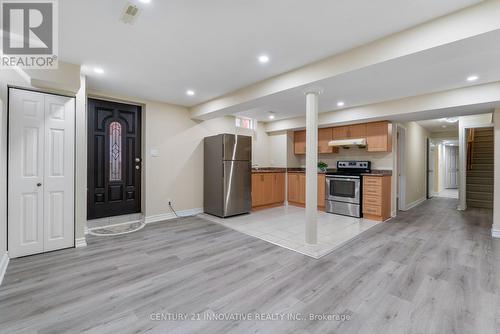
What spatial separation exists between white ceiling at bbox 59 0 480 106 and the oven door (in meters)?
2.39

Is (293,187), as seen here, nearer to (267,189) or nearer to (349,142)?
(267,189)

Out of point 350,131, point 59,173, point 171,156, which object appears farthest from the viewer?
point 350,131

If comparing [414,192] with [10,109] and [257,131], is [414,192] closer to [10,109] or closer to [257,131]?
[257,131]

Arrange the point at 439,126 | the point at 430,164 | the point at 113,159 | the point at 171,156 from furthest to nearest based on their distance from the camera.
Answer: the point at 430,164 < the point at 439,126 < the point at 171,156 < the point at 113,159

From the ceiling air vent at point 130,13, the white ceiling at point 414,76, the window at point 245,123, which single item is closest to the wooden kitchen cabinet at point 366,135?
the white ceiling at point 414,76

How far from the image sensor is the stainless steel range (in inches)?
194

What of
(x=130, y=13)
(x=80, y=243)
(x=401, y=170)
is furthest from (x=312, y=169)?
(x=401, y=170)

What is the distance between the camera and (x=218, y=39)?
7.81 feet

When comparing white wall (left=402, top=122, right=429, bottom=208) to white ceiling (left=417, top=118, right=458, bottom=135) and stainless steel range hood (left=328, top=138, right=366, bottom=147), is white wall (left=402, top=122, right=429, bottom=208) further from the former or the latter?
stainless steel range hood (left=328, top=138, right=366, bottom=147)

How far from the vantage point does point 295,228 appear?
13.3 ft

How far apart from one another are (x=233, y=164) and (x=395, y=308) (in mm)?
3614

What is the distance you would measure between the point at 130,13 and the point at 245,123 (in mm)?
4524

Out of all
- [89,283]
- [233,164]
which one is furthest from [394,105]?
[89,283]

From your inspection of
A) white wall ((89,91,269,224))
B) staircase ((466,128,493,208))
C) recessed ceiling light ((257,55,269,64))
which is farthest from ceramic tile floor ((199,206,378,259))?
staircase ((466,128,493,208))
